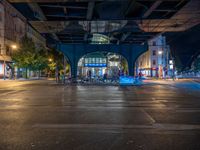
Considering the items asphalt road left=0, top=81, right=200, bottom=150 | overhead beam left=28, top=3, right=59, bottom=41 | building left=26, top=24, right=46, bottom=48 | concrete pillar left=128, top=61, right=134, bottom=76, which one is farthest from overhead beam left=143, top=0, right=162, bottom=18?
building left=26, top=24, right=46, bottom=48

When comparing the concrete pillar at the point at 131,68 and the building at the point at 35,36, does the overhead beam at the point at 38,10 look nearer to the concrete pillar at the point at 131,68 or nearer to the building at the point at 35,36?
the concrete pillar at the point at 131,68

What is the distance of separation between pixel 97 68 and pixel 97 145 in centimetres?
5975

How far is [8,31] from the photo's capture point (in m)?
53.9

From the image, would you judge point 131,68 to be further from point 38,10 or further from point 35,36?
point 35,36

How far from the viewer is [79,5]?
20047 millimetres

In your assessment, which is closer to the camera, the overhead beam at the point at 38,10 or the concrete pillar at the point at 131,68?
the overhead beam at the point at 38,10

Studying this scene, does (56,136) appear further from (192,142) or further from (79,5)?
(79,5)

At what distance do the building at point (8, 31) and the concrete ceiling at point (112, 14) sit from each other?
2616 cm

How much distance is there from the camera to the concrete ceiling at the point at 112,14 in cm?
1931

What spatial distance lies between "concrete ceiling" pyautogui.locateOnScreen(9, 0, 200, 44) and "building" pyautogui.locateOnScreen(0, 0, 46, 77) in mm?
26162

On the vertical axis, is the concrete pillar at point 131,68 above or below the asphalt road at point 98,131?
above

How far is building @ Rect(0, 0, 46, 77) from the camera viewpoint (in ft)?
168

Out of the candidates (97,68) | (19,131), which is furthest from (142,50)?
(19,131)

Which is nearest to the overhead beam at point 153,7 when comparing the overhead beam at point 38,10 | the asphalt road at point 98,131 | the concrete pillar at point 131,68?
the overhead beam at point 38,10
